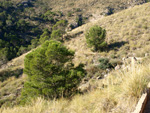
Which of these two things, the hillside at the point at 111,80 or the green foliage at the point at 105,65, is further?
the green foliage at the point at 105,65

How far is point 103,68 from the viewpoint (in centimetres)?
1022

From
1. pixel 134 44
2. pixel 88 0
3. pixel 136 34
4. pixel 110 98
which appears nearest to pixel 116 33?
pixel 136 34

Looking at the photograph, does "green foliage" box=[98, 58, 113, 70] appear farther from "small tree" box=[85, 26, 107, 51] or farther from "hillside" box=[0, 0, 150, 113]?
"small tree" box=[85, 26, 107, 51]

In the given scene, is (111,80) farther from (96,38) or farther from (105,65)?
(96,38)

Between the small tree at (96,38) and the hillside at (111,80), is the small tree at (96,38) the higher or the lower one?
the higher one

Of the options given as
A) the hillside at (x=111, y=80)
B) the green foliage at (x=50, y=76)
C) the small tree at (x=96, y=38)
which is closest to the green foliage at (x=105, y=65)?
the hillside at (x=111, y=80)

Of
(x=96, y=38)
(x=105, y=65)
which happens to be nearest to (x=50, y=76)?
(x=105, y=65)

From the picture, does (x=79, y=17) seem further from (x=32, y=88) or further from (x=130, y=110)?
(x=130, y=110)

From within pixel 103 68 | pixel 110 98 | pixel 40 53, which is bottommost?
pixel 103 68

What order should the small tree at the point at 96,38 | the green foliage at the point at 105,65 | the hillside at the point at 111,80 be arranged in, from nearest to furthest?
the hillside at the point at 111,80 → the green foliage at the point at 105,65 → the small tree at the point at 96,38

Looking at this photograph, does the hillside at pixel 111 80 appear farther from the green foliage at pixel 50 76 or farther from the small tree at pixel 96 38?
the green foliage at pixel 50 76

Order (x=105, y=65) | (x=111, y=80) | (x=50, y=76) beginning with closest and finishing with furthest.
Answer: (x=111, y=80) → (x=50, y=76) → (x=105, y=65)

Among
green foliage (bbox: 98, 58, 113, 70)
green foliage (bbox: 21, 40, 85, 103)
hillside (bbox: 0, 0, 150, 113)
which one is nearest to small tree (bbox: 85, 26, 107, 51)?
hillside (bbox: 0, 0, 150, 113)

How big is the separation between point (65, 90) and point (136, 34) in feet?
46.4
